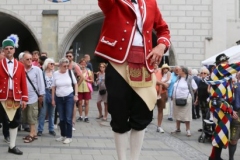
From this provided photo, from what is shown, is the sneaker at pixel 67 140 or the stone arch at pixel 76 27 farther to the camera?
the stone arch at pixel 76 27

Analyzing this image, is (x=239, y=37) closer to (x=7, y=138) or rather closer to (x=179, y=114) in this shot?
(x=179, y=114)

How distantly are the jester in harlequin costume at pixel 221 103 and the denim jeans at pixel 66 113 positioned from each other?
Answer: 2.94 metres

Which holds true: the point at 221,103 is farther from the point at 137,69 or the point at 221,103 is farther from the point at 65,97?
the point at 65,97

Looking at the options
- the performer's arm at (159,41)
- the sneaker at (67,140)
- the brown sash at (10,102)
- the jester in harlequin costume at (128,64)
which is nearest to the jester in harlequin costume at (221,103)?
the performer's arm at (159,41)

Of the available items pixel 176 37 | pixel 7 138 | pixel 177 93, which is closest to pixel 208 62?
pixel 177 93

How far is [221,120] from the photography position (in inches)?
225

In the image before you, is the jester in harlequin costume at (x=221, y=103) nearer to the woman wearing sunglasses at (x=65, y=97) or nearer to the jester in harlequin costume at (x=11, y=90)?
the woman wearing sunglasses at (x=65, y=97)

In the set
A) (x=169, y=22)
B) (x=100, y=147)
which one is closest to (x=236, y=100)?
(x=100, y=147)

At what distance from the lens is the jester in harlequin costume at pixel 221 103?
5.67 metres

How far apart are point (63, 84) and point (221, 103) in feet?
11.0

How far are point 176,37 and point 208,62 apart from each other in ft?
20.2

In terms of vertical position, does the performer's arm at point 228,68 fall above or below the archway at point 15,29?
below

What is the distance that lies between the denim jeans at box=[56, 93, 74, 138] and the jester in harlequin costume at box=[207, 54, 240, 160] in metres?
2.94

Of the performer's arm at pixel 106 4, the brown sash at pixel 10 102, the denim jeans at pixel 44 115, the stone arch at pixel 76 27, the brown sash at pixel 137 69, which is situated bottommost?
the denim jeans at pixel 44 115
